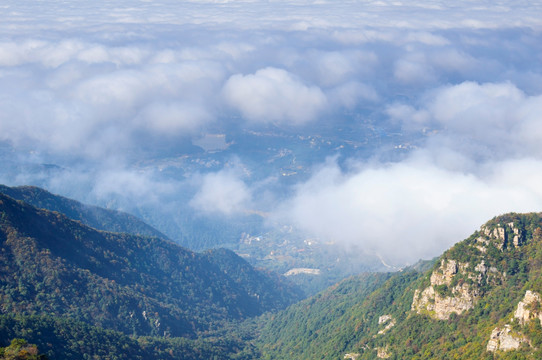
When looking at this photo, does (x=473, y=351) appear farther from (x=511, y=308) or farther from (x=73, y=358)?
(x=73, y=358)

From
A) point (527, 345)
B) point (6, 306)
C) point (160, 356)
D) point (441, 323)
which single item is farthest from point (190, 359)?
point (527, 345)

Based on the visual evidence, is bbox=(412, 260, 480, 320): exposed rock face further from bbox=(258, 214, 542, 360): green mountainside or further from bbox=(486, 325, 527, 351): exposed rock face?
bbox=(486, 325, 527, 351): exposed rock face

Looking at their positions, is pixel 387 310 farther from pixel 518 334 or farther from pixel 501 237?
pixel 518 334

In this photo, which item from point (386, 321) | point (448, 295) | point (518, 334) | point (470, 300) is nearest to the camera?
point (518, 334)

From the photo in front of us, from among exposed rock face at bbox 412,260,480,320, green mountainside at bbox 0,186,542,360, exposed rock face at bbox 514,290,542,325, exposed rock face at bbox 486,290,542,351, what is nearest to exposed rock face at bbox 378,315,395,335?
green mountainside at bbox 0,186,542,360

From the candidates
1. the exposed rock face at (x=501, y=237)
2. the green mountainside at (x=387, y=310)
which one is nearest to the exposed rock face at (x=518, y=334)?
the green mountainside at (x=387, y=310)

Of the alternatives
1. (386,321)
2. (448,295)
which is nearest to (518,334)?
(448,295)
